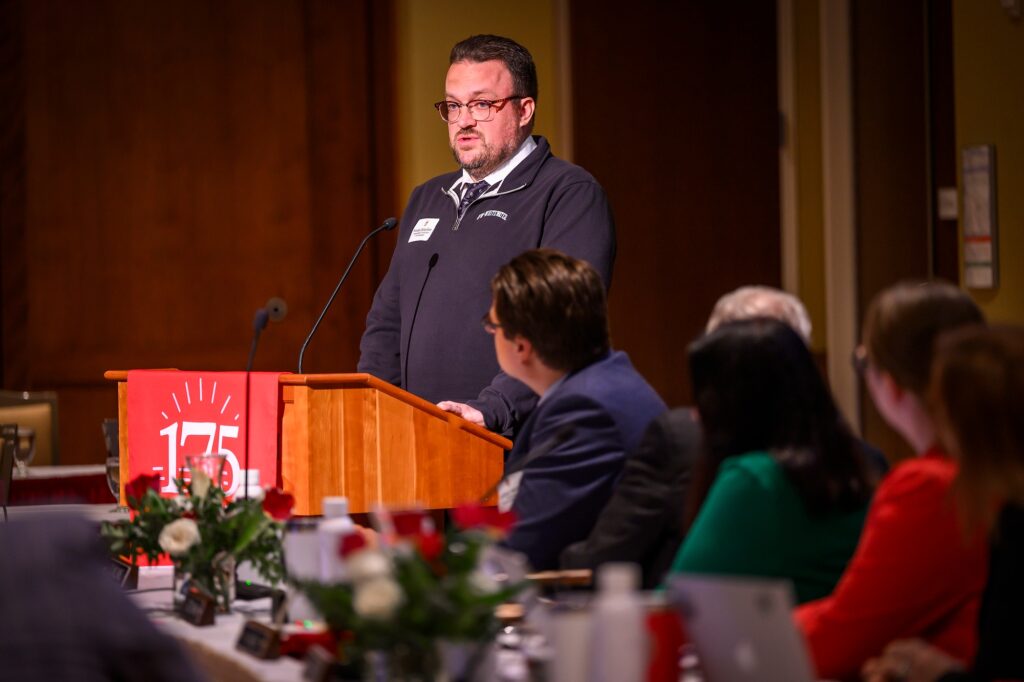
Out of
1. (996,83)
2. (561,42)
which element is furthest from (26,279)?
(996,83)

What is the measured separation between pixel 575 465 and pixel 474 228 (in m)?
1.29

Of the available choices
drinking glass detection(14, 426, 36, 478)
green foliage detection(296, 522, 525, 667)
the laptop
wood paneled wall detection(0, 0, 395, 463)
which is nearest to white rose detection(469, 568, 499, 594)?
green foliage detection(296, 522, 525, 667)

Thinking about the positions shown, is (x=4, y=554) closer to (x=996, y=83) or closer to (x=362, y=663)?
(x=362, y=663)

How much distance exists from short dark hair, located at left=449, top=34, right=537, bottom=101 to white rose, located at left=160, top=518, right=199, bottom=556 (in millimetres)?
1743

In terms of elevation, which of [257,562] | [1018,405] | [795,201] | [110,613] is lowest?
[257,562]

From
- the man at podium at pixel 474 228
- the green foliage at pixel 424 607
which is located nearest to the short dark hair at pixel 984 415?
the green foliage at pixel 424 607

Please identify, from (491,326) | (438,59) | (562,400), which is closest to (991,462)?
(562,400)

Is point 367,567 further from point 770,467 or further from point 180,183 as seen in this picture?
point 180,183

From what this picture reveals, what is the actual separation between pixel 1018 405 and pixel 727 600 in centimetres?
40

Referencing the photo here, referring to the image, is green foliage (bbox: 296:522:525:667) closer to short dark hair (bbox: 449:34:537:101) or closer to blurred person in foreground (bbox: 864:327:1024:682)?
blurred person in foreground (bbox: 864:327:1024:682)

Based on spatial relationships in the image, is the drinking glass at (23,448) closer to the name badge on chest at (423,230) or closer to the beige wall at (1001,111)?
the name badge on chest at (423,230)

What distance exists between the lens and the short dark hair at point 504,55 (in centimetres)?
381

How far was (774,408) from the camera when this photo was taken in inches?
80.0

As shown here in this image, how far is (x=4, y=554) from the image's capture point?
1.37 m
